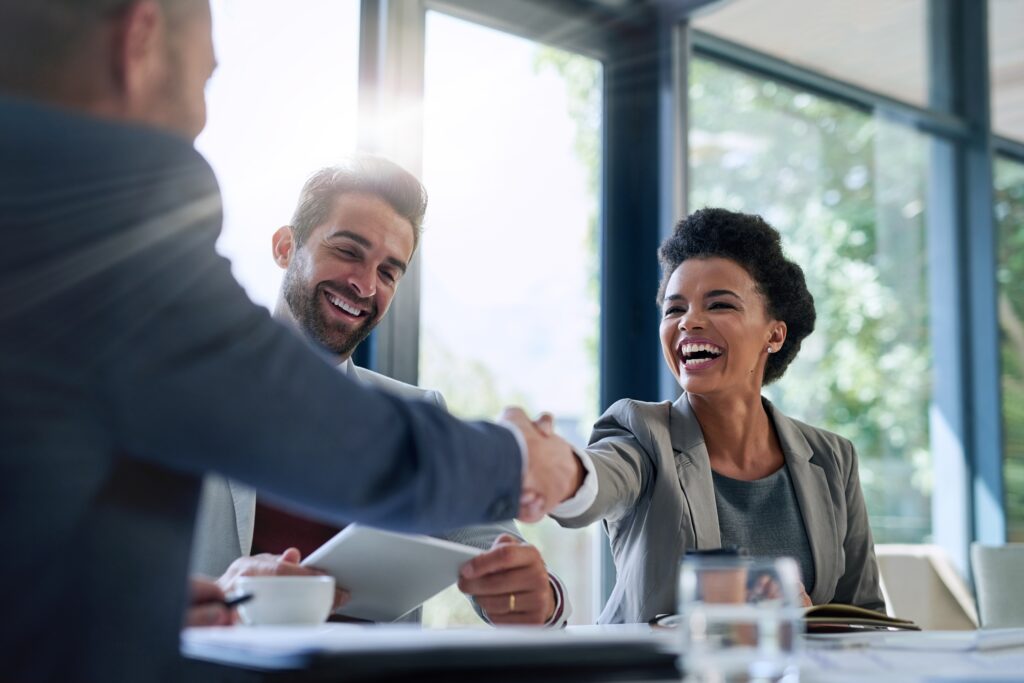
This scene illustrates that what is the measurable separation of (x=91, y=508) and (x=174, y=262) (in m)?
0.18

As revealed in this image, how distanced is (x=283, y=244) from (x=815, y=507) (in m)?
1.34

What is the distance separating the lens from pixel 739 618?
906 mm

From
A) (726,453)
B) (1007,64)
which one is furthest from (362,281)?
(1007,64)

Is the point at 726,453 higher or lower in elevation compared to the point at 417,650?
higher

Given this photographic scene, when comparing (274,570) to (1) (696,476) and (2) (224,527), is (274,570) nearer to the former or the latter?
(2) (224,527)

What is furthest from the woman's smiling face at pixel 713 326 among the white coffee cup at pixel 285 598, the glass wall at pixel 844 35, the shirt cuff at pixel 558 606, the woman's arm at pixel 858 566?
the glass wall at pixel 844 35

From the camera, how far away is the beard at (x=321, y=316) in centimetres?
233

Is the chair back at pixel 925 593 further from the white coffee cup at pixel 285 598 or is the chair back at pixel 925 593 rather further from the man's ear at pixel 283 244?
the white coffee cup at pixel 285 598

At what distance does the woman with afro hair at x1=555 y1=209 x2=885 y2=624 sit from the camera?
2.14 metres

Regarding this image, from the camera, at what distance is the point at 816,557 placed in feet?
7.30

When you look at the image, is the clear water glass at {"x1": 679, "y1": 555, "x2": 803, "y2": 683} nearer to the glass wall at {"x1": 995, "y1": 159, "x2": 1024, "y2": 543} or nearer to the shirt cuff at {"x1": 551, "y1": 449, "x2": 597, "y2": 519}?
the shirt cuff at {"x1": 551, "y1": 449, "x2": 597, "y2": 519}

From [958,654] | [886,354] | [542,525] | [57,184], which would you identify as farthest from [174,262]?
[886,354]

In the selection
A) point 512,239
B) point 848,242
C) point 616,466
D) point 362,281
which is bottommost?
point 616,466

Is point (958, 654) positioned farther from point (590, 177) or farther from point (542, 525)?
point (590, 177)
